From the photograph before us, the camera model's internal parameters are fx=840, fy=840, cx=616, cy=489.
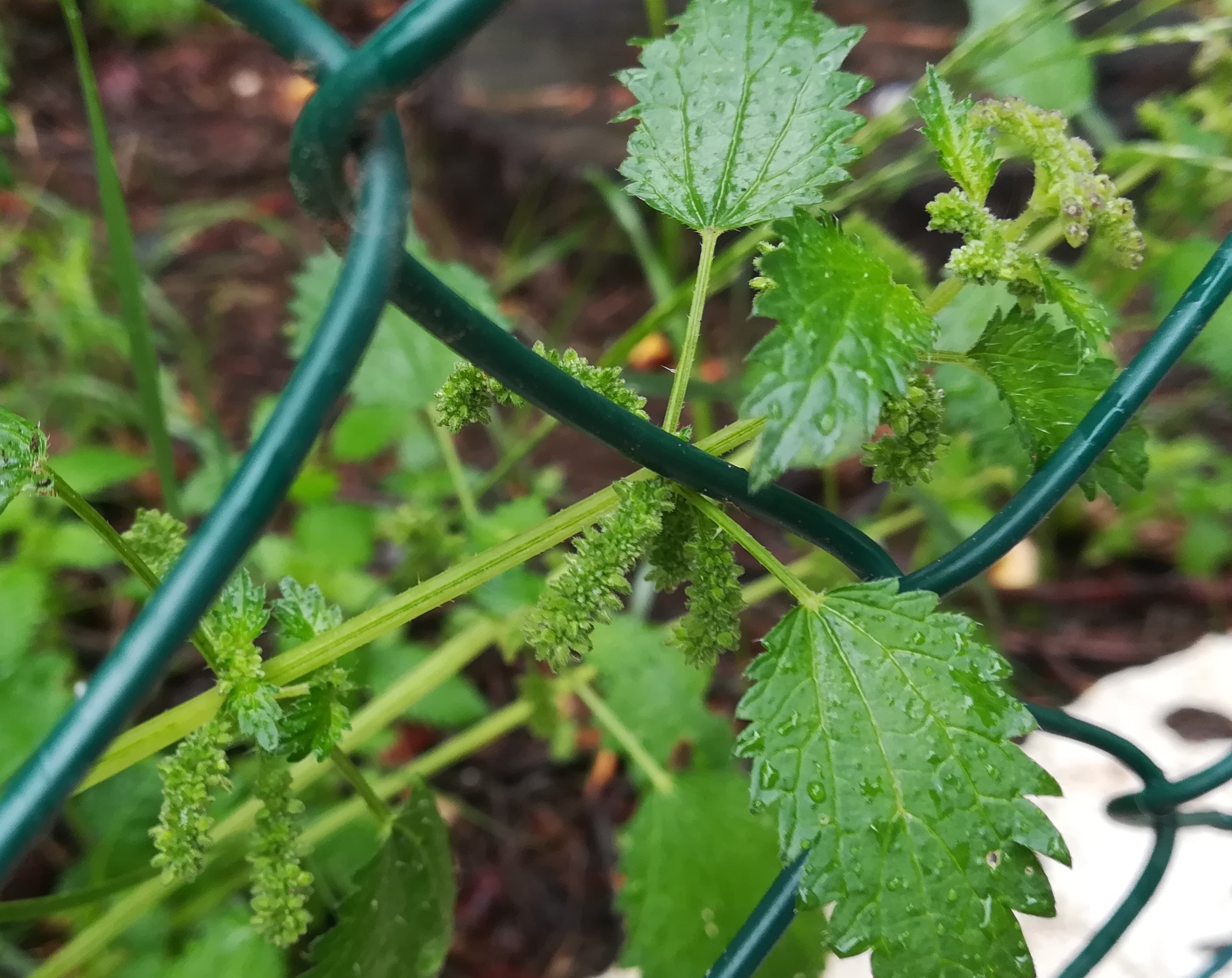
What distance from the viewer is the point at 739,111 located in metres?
0.53

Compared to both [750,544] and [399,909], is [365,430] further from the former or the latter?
[750,544]

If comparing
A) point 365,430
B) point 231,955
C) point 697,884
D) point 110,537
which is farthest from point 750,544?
point 365,430

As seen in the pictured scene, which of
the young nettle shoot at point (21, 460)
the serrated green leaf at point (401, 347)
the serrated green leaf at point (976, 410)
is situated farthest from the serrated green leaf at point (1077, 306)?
the serrated green leaf at point (401, 347)

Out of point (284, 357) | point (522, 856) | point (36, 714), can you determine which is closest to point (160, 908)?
point (36, 714)

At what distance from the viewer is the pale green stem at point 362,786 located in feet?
1.92

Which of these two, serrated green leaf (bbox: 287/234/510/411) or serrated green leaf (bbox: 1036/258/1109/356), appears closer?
serrated green leaf (bbox: 1036/258/1109/356)

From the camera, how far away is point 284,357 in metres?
2.02

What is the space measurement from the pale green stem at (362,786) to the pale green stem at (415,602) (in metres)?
0.07

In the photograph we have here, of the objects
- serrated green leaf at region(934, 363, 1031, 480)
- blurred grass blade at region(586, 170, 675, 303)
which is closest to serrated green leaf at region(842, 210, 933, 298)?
serrated green leaf at region(934, 363, 1031, 480)

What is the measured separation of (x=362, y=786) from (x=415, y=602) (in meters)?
0.24

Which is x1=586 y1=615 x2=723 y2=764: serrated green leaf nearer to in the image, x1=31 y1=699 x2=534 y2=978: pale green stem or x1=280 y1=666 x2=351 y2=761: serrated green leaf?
x1=31 y1=699 x2=534 y2=978: pale green stem

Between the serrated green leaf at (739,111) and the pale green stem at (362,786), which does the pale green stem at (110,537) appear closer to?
the pale green stem at (362,786)

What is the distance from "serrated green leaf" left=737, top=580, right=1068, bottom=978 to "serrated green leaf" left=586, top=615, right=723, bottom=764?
61 centimetres

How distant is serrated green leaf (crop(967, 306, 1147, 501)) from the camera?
1.64 feet
